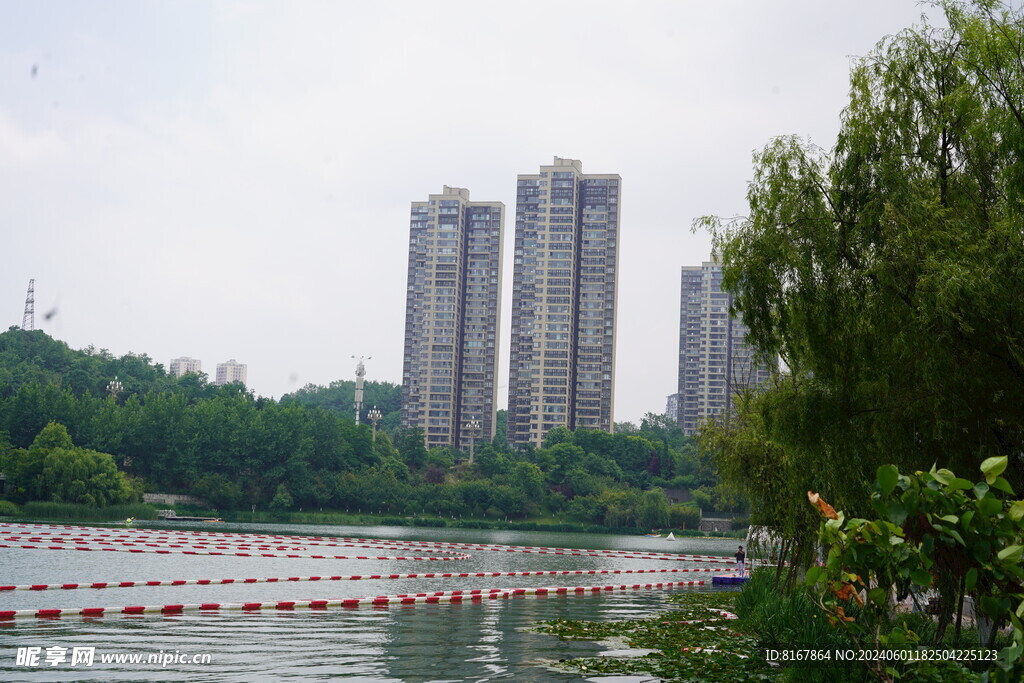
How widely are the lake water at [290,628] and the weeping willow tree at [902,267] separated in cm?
526

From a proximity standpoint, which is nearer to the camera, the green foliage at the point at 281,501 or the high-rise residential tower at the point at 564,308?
the green foliage at the point at 281,501

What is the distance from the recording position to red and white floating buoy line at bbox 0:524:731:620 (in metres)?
20.3

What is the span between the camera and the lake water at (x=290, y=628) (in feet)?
41.7

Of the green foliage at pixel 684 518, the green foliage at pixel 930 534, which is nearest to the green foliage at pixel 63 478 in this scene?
the green foliage at pixel 684 518

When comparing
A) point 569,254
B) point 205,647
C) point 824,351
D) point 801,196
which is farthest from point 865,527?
point 569,254

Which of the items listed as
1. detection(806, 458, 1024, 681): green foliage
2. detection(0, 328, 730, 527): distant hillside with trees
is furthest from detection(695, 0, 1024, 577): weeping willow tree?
detection(0, 328, 730, 527): distant hillside with trees

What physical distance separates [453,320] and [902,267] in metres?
129

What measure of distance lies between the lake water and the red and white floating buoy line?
0.60 meters

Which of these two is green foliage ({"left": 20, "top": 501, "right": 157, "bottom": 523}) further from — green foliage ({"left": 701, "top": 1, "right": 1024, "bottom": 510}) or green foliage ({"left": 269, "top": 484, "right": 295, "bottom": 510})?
green foliage ({"left": 701, "top": 1, "right": 1024, "bottom": 510})

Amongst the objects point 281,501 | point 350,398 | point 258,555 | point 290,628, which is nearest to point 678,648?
point 290,628

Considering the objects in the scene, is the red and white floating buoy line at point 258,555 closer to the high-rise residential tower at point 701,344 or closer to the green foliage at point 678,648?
the green foliage at point 678,648

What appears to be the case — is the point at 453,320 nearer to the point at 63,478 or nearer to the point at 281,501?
the point at 281,501

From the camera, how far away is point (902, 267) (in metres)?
11.4

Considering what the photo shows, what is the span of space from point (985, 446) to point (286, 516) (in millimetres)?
79599
